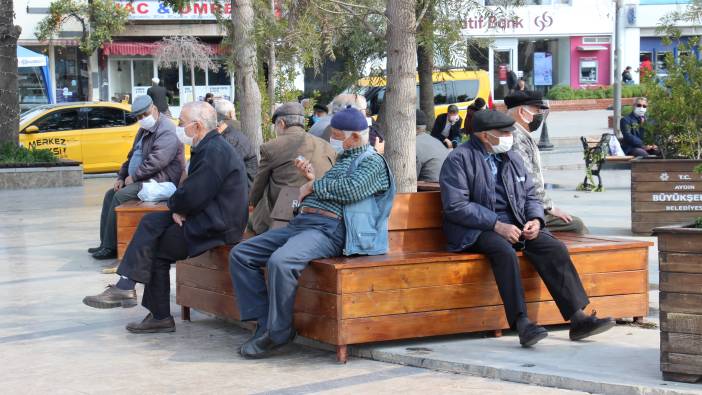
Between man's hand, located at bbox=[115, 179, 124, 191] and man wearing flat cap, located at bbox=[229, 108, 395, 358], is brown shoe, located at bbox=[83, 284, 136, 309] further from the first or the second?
man's hand, located at bbox=[115, 179, 124, 191]

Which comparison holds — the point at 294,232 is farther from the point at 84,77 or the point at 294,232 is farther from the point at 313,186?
the point at 84,77

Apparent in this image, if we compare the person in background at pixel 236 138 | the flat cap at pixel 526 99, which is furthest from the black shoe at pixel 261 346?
the person in background at pixel 236 138

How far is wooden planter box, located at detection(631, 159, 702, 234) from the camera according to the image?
41.2ft

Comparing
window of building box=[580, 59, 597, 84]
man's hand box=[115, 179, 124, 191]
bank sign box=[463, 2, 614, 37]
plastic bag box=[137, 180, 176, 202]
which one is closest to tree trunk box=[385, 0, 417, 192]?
plastic bag box=[137, 180, 176, 202]

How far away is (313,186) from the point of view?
7500mm

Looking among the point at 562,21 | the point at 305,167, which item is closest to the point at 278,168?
the point at 305,167

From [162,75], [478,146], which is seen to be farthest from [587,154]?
[162,75]

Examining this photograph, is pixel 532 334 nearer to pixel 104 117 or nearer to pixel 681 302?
pixel 681 302

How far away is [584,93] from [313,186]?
134ft

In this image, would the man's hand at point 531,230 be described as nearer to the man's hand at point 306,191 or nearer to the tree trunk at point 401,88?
the man's hand at point 306,191

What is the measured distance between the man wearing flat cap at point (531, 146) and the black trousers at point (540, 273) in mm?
989

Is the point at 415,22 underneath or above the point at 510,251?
above

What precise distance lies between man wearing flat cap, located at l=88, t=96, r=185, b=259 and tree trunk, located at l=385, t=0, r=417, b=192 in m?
3.23

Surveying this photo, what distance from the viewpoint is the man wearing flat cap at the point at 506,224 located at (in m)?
7.38
